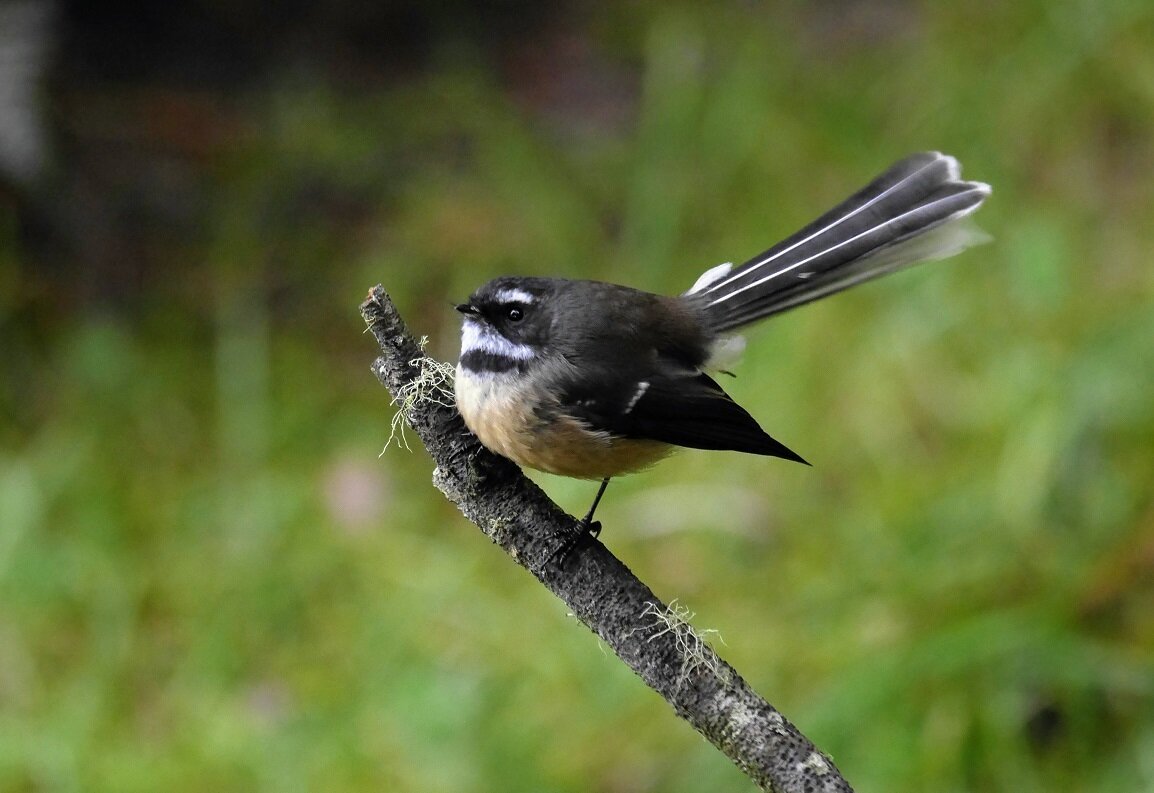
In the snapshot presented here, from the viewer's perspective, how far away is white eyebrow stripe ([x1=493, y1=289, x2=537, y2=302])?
2371mm

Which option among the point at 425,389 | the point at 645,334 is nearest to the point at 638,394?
the point at 645,334

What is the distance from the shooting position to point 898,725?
146 inches

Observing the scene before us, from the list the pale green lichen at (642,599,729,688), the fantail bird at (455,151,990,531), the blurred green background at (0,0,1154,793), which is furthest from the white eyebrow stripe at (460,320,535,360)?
the blurred green background at (0,0,1154,793)

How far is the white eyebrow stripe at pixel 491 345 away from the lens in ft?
7.99

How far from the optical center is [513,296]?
239 cm

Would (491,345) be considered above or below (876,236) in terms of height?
below

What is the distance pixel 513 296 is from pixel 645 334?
0.90 ft

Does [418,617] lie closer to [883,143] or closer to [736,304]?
[736,304]

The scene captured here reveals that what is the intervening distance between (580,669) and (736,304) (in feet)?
6.73

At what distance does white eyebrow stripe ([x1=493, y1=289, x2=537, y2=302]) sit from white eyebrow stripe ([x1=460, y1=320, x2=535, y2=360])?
0.08 metres

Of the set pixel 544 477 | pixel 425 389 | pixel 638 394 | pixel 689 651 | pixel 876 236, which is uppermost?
pixel 544 477

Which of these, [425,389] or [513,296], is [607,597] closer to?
[425,389]

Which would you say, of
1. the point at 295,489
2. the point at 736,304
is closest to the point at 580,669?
the point at 295,489

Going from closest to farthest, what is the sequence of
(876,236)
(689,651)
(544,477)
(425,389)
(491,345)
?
(689,651) → (425,389) → (876,236) → (491,345) → (544,477)
